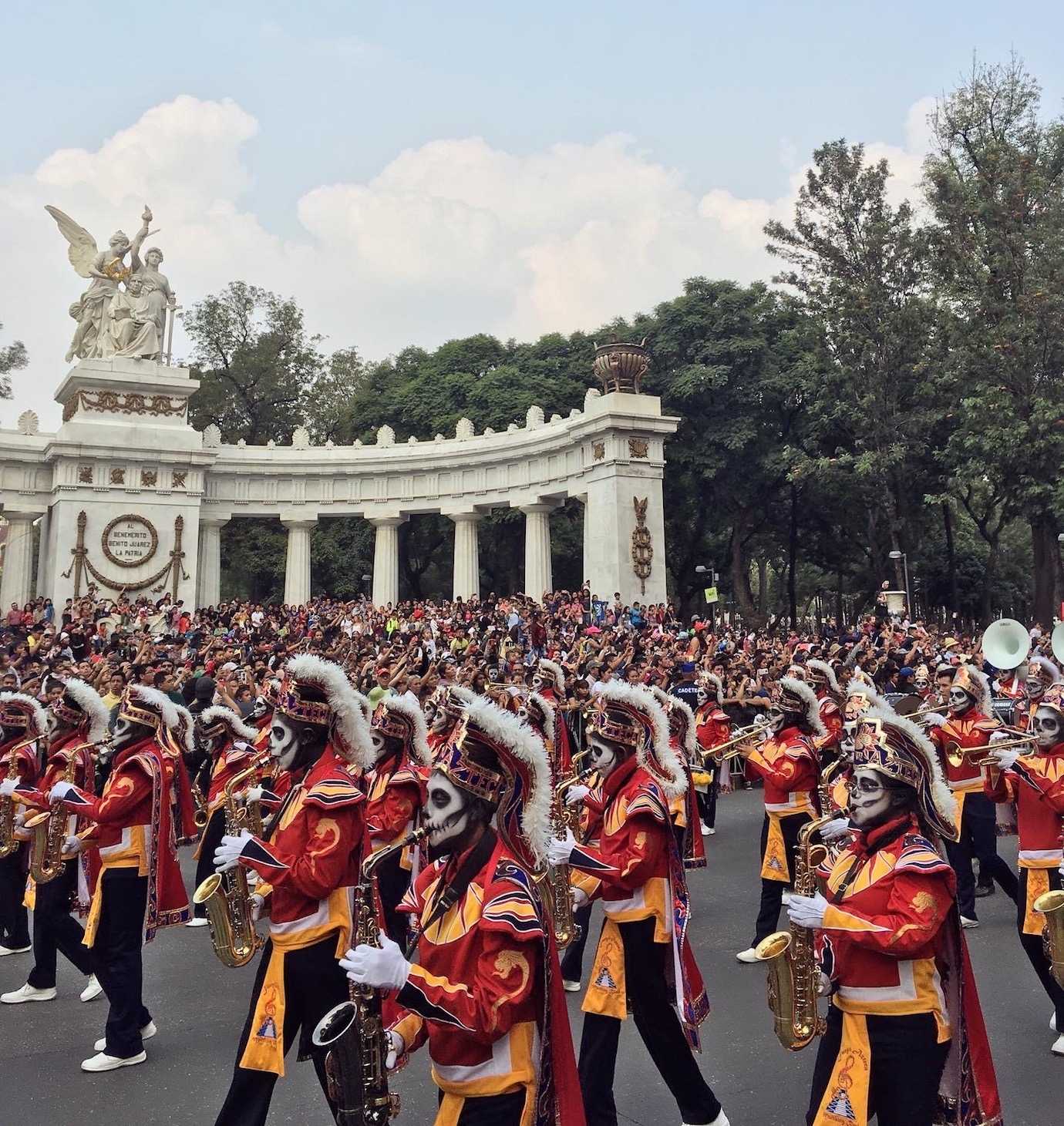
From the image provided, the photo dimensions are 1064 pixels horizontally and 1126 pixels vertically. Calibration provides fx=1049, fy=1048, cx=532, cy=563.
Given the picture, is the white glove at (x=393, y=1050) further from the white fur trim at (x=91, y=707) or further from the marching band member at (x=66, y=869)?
the white fur trim at (x=91, y=707)

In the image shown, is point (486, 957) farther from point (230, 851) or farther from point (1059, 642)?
point (1059, 642)

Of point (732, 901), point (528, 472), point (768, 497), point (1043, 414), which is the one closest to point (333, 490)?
point (528, 472)

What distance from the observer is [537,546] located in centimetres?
3647

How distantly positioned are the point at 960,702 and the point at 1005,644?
15.9 feet

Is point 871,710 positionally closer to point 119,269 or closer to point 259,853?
point 259,853

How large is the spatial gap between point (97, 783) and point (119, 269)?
33.6 metres

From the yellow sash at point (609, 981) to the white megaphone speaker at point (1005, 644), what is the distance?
10.2m

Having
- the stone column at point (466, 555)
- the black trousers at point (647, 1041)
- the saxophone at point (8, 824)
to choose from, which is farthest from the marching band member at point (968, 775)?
the stone column at point (466, 555)

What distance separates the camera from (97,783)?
8.31 metres

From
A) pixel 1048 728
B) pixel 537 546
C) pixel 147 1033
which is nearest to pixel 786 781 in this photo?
pixel 1048 728

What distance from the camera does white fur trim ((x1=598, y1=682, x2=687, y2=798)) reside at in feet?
19.8

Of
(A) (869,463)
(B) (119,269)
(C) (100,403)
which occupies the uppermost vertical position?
(B) (119,269)

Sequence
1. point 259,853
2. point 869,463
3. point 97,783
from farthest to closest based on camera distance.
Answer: point 869,463, point 97,783, point 259,853

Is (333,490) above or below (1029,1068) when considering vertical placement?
above
